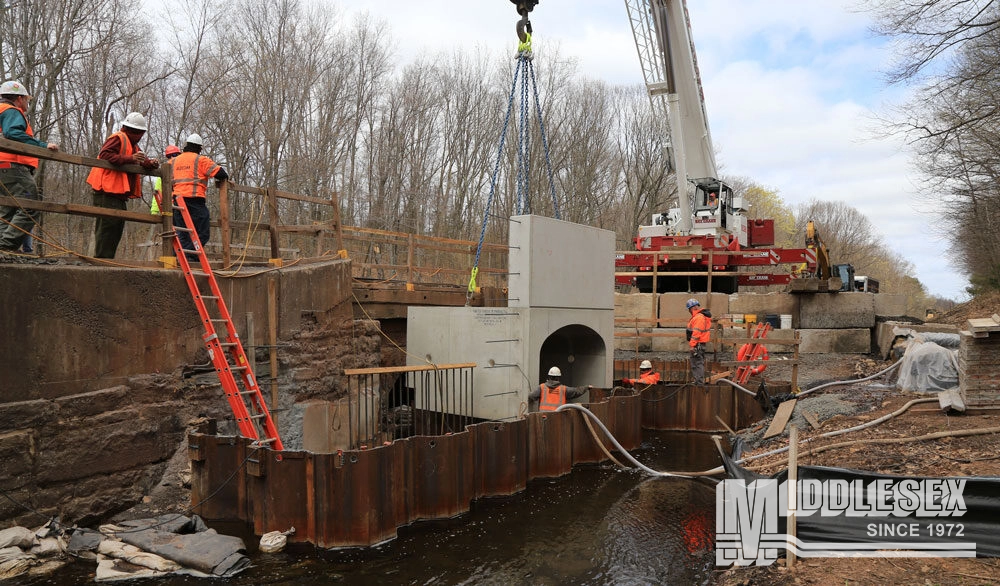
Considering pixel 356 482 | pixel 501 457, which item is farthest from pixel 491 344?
pixel 356 482

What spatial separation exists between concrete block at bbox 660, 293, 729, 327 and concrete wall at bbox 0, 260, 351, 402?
1425cm


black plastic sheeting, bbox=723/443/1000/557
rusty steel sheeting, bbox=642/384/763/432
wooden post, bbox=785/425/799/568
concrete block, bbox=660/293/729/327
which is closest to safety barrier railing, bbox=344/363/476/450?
rusty steel sheeting, bbox=642/384/763/432

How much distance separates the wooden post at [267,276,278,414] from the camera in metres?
8.83

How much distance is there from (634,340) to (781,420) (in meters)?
9.53

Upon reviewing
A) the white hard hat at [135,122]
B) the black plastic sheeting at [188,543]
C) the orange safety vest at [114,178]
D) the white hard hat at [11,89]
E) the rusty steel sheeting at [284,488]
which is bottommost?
the black plastic sheeting at [188,543]

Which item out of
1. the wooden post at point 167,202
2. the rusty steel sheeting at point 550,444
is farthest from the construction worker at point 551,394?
the wooden post at point 167,202

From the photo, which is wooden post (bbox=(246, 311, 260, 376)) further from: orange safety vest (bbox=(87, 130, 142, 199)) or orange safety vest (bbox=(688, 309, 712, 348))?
orange safety vest (bbox=(688, 309, 712, 348))

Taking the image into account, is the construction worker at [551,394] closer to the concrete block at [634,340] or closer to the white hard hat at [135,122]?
the white hard hat at [135,122]

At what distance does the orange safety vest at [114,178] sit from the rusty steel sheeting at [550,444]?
661cm

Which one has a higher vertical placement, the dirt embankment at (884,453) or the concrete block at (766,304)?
the concrete block at (766,304)

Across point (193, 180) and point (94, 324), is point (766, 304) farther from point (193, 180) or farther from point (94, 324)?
point (94, 324)

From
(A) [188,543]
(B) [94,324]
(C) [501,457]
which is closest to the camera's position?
(A) [188,543]

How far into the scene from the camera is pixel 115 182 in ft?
25.1

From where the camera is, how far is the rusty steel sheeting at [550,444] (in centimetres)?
989
